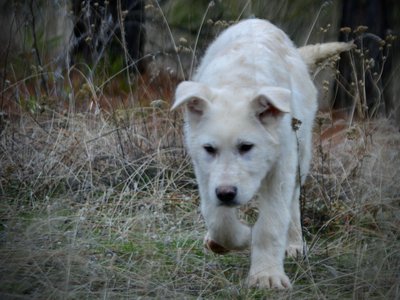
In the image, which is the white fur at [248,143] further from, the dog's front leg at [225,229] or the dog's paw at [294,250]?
the dog's paw at [294,250]

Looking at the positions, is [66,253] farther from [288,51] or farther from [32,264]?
[288,51]

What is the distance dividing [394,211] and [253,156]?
1.33 meters

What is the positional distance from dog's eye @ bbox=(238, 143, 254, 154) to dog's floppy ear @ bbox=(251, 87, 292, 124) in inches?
8.6

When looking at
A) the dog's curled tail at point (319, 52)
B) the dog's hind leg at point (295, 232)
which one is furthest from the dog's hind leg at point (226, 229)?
the dog's curled tail at point (319, 52)

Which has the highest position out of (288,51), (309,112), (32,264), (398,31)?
(288,51)

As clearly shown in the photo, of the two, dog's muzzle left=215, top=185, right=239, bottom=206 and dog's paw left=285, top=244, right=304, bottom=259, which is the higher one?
dog's muzzle left=215, top=185, right=239, bottom=206

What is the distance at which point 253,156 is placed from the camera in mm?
5500

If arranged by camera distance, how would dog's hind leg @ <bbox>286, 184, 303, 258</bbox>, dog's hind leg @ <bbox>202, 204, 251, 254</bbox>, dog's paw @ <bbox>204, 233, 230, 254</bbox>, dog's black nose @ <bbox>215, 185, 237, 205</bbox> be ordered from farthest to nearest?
dog's hind leg @ <bbox>286, 184, 303, 258</bbox>, dog's paw @ <bbox>204, 233, 230, 254</bbox>, dog's hind leg @ <bbox>202, 204, 251, 254</bbox>, dog's black nose @ <bbox>215, 185, 237, 205</bbox>

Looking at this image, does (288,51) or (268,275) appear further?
(288,51)

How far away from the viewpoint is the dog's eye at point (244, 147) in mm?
5469

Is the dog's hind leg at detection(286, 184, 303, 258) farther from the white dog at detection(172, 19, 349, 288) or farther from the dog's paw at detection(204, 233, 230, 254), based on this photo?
the dog's paw at detection(204, 233, 230, 254)

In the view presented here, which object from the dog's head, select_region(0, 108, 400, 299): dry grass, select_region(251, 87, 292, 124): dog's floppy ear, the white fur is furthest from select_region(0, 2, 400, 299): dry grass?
select_region(251, 87, 292, 124): dog's floppy ear

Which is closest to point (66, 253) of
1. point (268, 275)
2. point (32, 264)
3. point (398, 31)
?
point (32, 264)

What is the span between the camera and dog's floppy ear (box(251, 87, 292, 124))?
5371 mm
